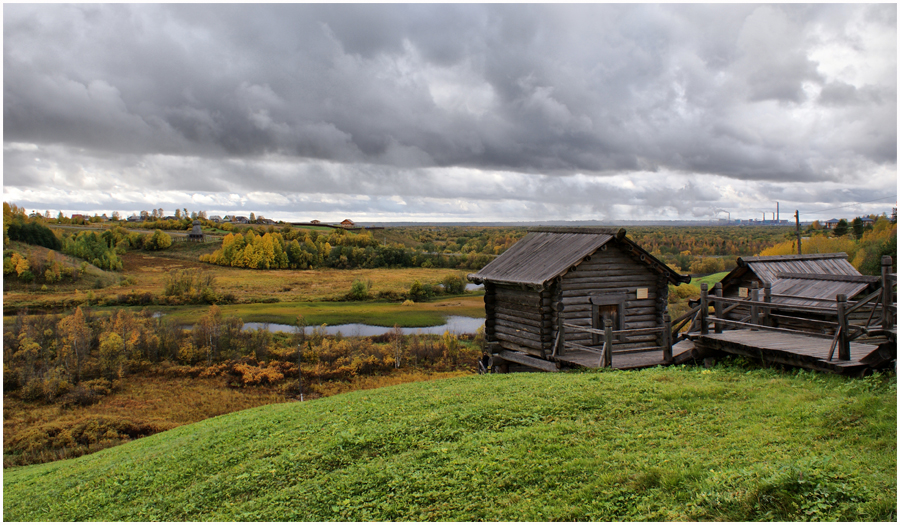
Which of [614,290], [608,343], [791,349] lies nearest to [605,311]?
[614,290]

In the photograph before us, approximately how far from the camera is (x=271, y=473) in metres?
8.83

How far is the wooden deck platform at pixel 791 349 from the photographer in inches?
424

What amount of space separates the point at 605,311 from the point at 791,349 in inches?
263

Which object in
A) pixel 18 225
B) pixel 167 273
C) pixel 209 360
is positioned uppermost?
pixel 18 225

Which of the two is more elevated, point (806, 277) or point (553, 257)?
point (553, 257)

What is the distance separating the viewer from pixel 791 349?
12320 millimetres

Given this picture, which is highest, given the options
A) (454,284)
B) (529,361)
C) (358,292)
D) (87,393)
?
(529,361)

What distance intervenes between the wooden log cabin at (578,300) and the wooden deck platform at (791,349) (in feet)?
8.25

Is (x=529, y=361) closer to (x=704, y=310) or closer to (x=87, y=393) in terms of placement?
(x=704, y=310)

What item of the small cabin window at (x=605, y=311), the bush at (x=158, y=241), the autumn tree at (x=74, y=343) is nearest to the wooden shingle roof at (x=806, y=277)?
the small cabin window at (x=605, y=311)

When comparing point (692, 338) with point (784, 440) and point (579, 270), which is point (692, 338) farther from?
point (784, 440)

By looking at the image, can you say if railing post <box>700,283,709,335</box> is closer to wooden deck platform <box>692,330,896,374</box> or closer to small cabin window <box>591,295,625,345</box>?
wooden deck platform <box>692,330,896,374</box>

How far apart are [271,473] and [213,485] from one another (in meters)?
1.09

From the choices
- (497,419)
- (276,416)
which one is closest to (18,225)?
(276,416)
